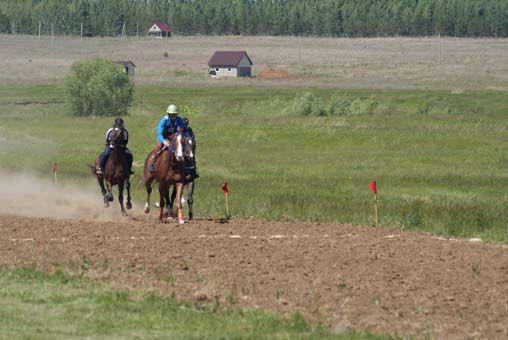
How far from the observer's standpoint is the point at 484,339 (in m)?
14.3

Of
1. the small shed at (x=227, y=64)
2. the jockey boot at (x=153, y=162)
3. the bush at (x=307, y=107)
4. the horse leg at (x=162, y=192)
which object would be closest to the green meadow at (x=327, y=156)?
the bush at (x=307, y=107)

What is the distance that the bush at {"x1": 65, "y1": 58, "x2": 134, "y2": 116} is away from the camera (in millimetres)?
78875

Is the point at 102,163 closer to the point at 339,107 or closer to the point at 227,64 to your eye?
the point at 339,107

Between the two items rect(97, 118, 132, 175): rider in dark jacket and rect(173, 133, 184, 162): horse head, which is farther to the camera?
rect(97, 118, 132, 175): rider in dark jacket

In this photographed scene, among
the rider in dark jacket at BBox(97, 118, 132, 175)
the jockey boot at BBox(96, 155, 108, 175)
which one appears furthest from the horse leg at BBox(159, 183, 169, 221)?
the jockey boot at BBox(96, 155, 108, 175)

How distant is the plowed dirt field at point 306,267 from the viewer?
617 inches

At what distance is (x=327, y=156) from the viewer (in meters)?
47.3

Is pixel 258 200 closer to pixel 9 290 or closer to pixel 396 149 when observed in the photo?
pixel 9 290

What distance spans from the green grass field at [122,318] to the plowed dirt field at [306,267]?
44 cm

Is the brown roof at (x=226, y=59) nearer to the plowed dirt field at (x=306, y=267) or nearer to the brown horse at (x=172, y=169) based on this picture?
the brown horse at (x=172, y=169)

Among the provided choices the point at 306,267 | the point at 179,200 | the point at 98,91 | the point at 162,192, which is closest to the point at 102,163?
the point at 162,192

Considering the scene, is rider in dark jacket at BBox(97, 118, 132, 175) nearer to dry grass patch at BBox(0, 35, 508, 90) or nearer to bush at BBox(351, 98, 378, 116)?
bush at BBox(351, 98, 378, 116)

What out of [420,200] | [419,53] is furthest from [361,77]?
[420,200]

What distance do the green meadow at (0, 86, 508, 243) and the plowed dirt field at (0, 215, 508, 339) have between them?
4.16 meters
